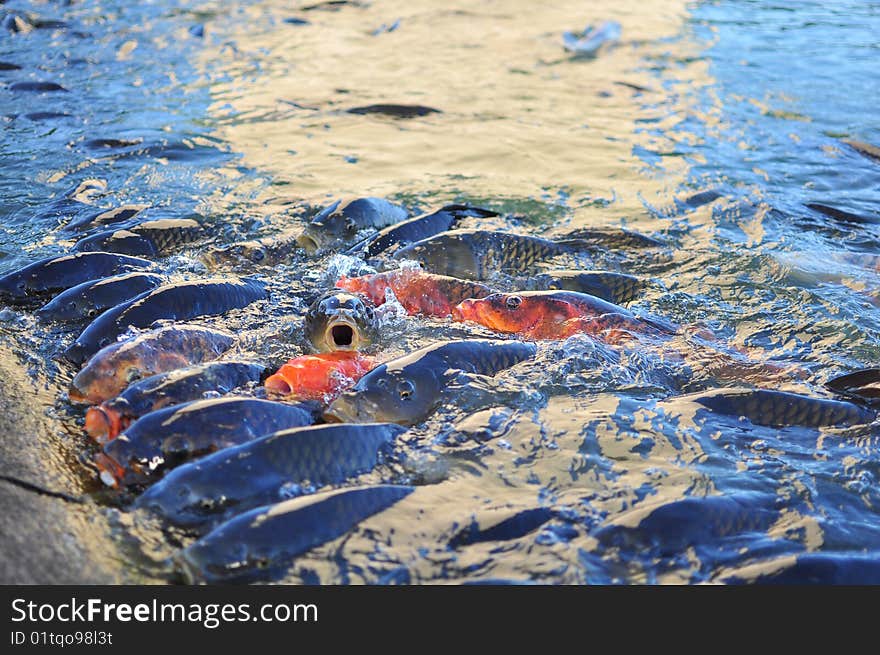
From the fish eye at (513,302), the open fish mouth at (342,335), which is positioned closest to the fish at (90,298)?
the open fish mouth at (342,335)

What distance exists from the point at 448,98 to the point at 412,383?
597cm

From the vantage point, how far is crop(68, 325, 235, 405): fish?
11.7ft

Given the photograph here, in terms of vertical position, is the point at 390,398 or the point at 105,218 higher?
the point at 390,398

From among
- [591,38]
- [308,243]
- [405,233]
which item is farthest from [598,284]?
[591,38]

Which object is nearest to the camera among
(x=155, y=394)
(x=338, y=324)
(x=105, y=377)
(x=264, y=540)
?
(x=264, y=540)

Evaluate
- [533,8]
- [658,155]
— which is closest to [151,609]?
[658,155]

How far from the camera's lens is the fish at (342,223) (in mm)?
5387

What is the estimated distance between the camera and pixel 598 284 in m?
4.66

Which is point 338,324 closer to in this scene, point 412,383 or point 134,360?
point 412,383

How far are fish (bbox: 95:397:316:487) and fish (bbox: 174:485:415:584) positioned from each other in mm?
393

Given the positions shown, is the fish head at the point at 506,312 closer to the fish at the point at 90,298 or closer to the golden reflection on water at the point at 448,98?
the fish at the point at 90,298

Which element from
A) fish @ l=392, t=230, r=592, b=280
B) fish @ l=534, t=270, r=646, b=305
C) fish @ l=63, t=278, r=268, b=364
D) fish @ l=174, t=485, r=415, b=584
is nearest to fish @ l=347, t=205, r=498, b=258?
fish @ l=392, t=230, r=592, b=280

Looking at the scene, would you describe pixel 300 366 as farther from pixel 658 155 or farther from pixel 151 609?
pixel 658 155

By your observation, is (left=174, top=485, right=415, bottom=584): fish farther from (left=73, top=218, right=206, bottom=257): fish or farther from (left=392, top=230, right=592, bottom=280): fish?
(left=73, top=218, right=206, bottom=257): fish
